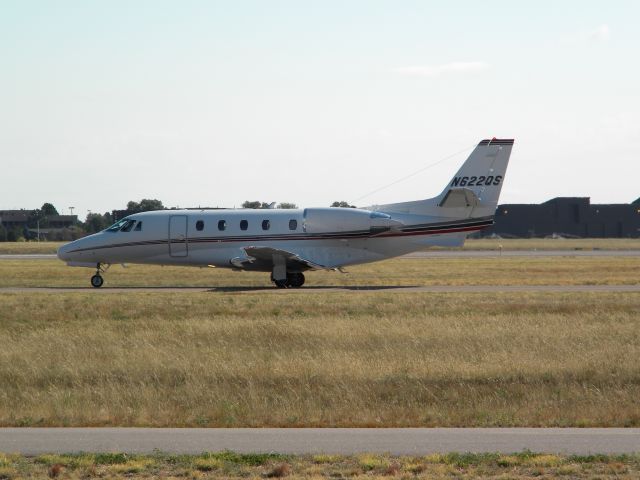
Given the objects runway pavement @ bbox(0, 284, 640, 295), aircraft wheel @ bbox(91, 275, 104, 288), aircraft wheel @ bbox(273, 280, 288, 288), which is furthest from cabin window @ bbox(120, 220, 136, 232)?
aircraft wheel @ bbox(273, 280, 288, 288)

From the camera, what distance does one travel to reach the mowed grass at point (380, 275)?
41.3 metres

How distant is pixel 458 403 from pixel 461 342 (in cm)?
547

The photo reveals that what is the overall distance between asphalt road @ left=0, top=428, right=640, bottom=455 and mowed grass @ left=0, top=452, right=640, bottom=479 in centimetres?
42

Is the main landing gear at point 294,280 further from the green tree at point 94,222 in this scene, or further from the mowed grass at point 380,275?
the green tree at point 94,222

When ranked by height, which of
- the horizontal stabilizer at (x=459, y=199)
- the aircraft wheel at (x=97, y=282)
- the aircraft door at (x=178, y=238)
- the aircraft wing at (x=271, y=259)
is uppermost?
the horizontal stabilizer at (x=459, y=199)

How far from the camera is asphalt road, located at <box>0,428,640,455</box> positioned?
36.7 feet

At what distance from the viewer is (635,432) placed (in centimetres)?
1228

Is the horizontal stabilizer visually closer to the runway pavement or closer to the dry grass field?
the runway pavement

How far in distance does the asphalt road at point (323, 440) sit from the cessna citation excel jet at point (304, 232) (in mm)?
23996

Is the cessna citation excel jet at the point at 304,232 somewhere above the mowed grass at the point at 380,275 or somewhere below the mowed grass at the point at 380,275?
above

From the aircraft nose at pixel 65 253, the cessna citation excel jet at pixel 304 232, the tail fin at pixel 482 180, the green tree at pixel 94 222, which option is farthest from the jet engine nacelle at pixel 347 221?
the green tree at pixel 94 222

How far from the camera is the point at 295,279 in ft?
126

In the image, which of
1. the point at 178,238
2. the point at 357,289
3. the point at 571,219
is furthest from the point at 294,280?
the point at 571,219

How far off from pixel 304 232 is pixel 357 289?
311cm
